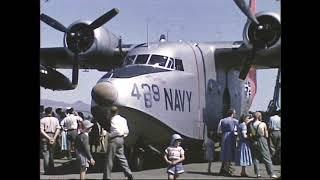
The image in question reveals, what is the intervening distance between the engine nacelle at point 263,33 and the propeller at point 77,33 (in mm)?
2835

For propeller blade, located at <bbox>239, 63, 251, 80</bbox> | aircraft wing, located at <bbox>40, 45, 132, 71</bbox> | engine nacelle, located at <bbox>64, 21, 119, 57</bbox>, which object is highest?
engine nacelle, located at <bbox>64, 21, 119, 57</bbox>

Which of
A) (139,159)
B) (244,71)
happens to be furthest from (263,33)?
(139,159)

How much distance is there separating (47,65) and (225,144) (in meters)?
4.46

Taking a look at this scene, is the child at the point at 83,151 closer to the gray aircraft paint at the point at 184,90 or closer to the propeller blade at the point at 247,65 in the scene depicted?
the gray aircraft paint at the point at 184,90

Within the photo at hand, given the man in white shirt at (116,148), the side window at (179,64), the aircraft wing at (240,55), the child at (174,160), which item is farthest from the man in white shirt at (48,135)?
the aircraft wing at (240,55)

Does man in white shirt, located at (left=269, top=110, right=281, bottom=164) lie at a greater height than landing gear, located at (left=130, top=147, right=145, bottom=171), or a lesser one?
greater

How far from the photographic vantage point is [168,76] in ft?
27.8

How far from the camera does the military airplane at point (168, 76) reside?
759 centimetres

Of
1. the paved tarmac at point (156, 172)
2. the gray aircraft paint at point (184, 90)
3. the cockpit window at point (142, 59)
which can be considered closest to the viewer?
the paved tarmac at point (156, 172)

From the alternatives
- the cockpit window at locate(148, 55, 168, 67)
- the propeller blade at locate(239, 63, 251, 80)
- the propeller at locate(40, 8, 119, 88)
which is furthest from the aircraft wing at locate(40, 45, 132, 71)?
the propeller blade at locate(239, 63, 251, 80)

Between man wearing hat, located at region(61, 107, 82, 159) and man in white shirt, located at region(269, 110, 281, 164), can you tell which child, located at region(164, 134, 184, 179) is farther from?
man wearing hat, located at region(61, 107, 82, 159)

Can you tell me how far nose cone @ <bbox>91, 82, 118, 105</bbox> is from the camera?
7.21 metres

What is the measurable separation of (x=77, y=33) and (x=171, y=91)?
2.89 m

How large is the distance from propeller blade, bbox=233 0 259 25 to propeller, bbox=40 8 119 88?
A: 79.8 inches
